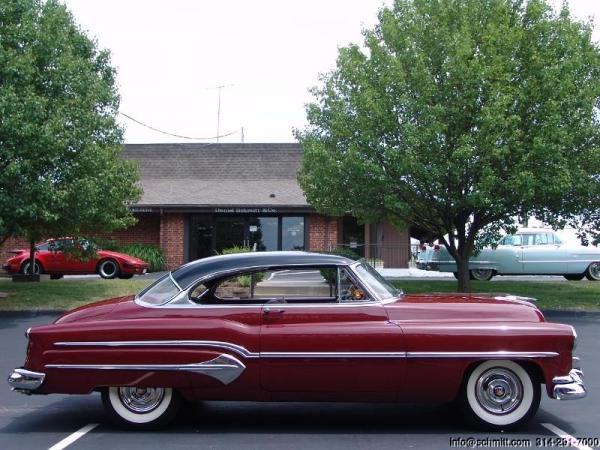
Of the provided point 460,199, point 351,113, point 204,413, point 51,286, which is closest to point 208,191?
point 51,286

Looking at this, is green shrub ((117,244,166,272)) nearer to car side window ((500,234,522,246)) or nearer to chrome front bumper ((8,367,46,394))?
car side window ((500,234,522,246))

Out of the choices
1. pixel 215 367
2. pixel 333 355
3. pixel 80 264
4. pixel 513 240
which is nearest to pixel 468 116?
pixel 513 240

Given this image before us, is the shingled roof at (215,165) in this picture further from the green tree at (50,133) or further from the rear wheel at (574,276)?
the green tree at (50,133)

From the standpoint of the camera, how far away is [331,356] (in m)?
6.00

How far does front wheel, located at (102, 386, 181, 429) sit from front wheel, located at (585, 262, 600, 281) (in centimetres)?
1729

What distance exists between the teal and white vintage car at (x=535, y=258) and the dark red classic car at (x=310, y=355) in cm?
1458

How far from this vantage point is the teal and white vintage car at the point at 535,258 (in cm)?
2050

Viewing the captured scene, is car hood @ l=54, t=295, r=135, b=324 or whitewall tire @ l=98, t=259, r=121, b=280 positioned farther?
whitewall tire @ l=98, t=259, r=121, b=280

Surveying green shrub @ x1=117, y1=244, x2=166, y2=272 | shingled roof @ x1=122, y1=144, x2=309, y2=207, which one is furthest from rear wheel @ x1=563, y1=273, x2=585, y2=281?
green shrub @ x1=117, y1=244, x2=166, y2=272

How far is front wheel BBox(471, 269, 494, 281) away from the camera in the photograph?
20641mm

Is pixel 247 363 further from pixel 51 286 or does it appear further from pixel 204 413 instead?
pixel 51 286

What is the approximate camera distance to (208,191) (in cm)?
2677

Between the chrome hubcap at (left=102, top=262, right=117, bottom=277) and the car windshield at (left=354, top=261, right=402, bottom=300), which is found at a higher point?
the car windshield at (left=354, top=261, right=402, bottom=300)

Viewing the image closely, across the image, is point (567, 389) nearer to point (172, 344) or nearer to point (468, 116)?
point (172, 344)
